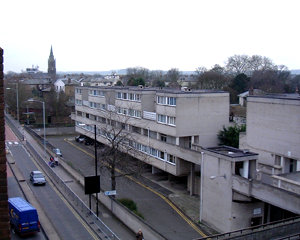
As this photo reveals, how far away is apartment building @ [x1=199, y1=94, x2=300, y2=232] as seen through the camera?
792 inches

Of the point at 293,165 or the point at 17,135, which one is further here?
the point at 17,135

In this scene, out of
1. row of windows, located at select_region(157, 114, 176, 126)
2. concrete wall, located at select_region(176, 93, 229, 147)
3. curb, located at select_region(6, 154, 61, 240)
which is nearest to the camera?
curb, located at select_region(6, 154, 61, 240)

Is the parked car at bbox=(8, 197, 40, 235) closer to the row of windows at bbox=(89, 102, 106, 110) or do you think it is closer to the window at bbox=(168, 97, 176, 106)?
the window at bbox=(168, 97, 176, 106)

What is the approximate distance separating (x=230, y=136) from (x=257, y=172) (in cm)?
930

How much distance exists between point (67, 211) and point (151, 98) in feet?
54.1

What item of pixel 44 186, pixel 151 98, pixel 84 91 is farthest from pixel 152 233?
pixel 84 91

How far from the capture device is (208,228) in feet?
75.8

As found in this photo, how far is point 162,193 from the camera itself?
99.7 feet

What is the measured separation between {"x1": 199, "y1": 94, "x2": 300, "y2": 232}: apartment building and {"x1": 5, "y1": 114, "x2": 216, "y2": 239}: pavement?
215cm

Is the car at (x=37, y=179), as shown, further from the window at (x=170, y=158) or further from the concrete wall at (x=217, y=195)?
the concrete wall at (x=217, y=195)

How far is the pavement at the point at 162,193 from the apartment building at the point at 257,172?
2150 mm

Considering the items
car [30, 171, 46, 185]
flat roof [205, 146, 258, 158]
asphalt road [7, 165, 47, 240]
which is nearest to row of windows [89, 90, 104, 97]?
asphalt road [7, 165, 47, 240]

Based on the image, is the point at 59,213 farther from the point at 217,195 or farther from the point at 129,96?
the point at 129,96

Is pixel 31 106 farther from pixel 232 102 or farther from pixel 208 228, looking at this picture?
pixel 208 228
